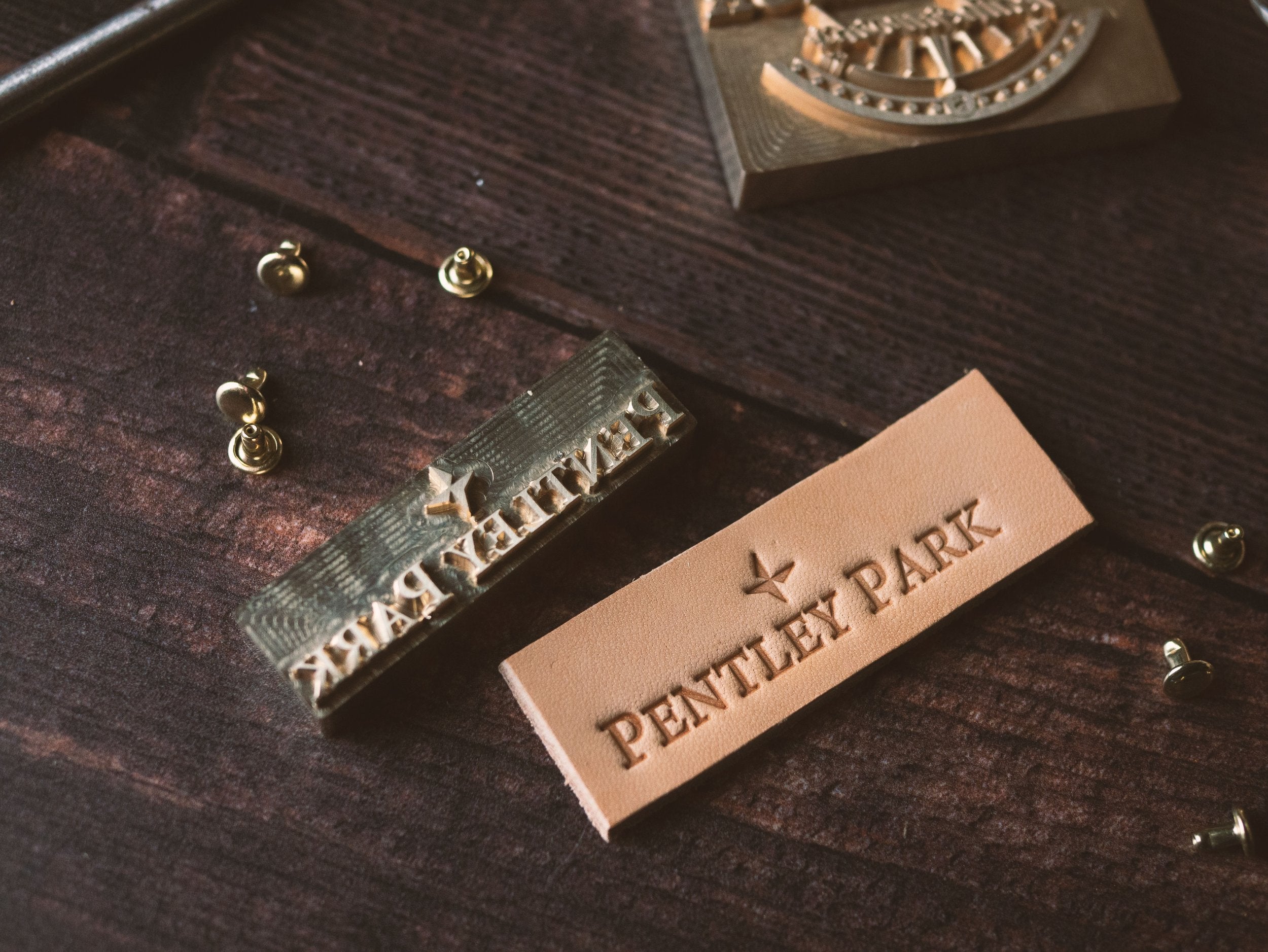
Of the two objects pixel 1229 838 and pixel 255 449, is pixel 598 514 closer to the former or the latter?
pixel 255 449

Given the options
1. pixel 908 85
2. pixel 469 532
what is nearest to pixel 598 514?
pixel 469 532

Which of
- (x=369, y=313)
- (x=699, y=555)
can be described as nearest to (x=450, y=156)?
(x=369, y=313)

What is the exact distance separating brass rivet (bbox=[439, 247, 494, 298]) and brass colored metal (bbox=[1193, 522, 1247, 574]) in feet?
1.82

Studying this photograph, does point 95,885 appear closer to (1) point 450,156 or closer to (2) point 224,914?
(2) point 224,914

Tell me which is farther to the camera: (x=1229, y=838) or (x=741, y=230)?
(x=741, y=230)

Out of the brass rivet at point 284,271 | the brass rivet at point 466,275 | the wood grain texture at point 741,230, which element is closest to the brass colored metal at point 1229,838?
the wood grain texture at point 741,230

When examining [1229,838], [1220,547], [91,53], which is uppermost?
[91,53]

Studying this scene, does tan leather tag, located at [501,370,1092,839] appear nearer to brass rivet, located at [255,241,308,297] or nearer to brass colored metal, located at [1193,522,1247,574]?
brass colored metal, located at [1193,522,1247,574]

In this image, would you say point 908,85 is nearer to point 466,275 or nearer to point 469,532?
point 466,275

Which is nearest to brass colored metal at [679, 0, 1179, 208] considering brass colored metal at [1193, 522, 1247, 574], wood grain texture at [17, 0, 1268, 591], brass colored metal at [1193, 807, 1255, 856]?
wood grain texture at [17, 0, 1268, 591]

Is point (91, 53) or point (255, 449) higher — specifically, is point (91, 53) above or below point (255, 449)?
above

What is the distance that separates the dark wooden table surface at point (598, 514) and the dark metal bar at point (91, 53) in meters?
0.03

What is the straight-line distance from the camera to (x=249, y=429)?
711 millimetres

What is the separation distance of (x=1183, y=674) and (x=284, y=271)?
685mm
